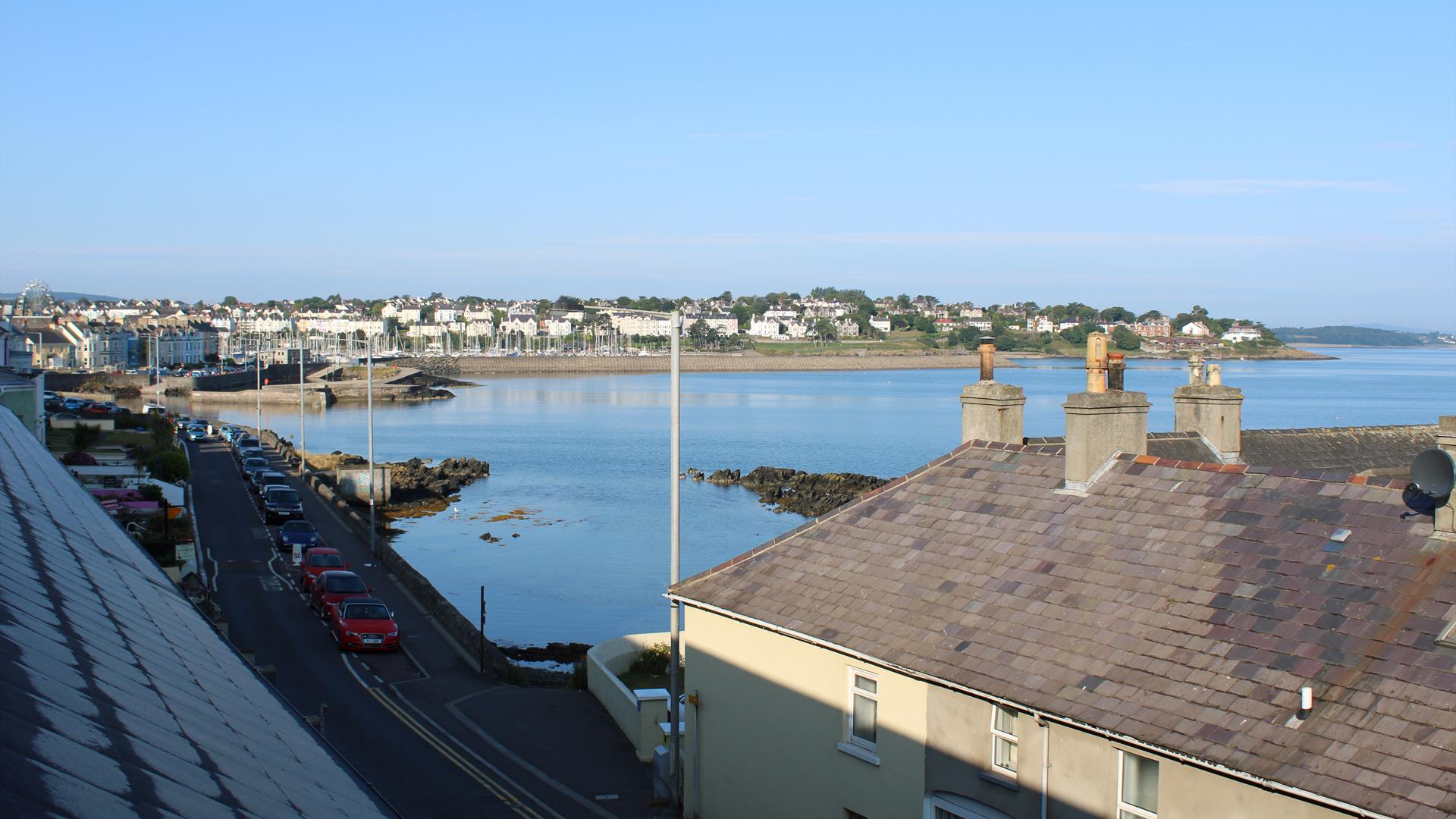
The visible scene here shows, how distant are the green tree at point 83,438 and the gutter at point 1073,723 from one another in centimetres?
4009

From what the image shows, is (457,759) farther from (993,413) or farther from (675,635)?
(993,413)

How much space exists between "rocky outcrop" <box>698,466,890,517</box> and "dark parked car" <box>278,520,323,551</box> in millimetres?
28142

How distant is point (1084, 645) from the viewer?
1047 cm

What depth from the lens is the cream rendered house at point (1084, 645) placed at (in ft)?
28.2

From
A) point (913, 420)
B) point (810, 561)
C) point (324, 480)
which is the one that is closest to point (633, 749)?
point (810, 561)

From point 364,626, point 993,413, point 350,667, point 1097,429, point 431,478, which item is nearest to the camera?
point 1097,429

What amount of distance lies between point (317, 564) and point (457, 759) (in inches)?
548

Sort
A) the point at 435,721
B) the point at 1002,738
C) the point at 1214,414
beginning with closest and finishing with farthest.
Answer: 1. the point at 1002,738
2. the point at 1214,414
3. the point at 435,721

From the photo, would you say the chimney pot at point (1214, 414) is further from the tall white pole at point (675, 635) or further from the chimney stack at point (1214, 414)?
the tall white pole at point (675, 635)

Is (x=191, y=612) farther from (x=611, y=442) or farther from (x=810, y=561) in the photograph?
(x=611, y=442)

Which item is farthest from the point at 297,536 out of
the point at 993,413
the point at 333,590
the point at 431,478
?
the point at 431,478

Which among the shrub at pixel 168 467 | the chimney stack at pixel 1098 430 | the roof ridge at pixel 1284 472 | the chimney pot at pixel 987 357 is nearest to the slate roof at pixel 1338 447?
the chimney pot at pixel 987 357

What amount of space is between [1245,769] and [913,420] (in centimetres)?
10932

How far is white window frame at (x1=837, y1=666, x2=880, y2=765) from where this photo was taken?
12.1m
